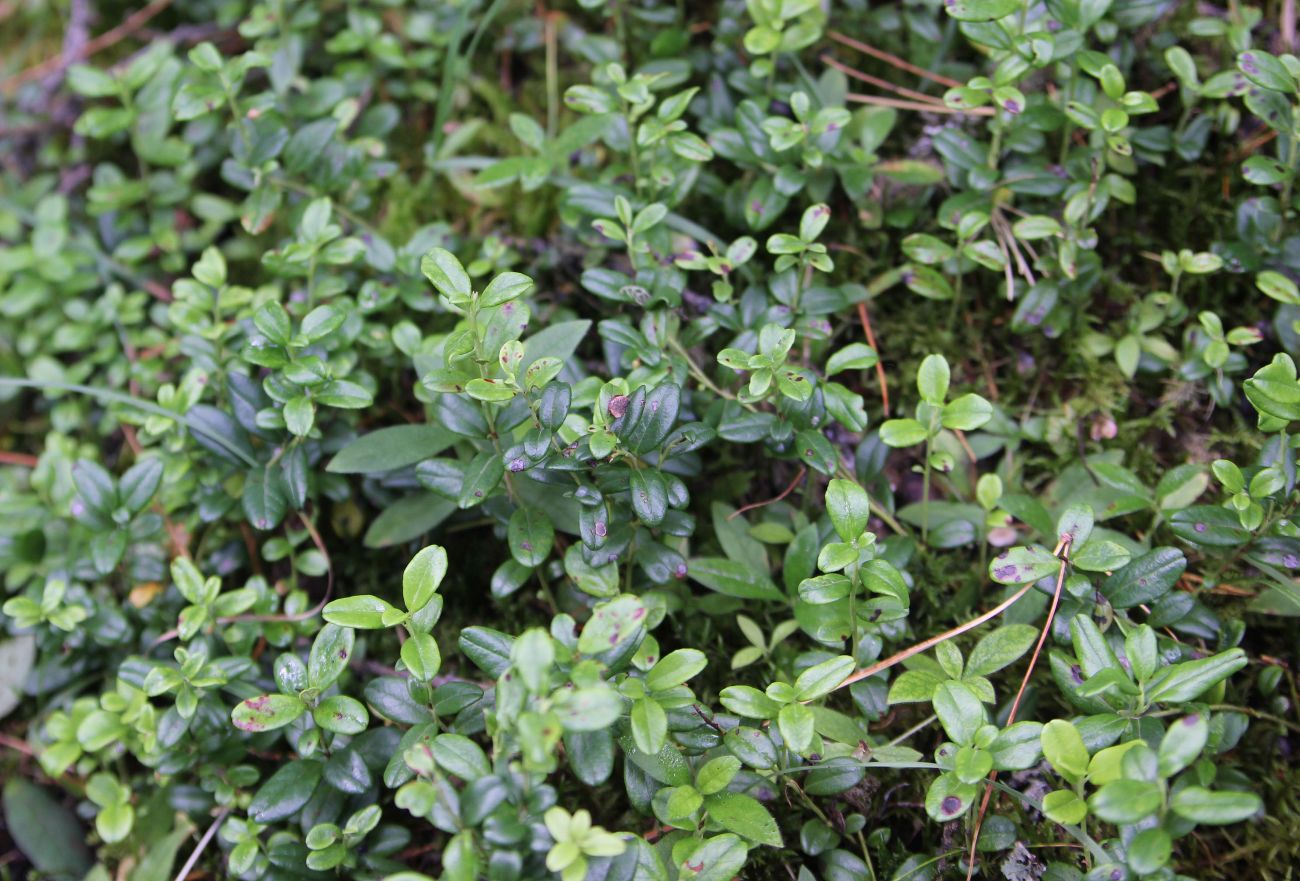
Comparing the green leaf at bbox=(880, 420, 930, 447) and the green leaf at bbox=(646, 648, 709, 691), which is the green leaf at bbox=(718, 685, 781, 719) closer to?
→ the green leaf at bbox=(646, 648, 709, 691)

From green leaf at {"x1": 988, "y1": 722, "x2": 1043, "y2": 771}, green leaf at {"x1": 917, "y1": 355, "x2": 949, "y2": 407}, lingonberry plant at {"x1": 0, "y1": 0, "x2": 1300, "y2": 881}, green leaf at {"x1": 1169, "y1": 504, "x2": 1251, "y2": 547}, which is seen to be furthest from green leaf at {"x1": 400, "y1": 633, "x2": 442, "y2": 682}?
green leaf at {"x1": 1169, "y1": 504, "x2": 1251, "y2": 547}

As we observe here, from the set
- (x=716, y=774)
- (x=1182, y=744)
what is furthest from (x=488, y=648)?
(x=1182, y=744)

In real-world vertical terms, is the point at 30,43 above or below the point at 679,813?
above

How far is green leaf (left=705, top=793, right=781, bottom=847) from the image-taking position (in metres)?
1.72

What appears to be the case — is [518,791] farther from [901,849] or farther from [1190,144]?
[1190,144]

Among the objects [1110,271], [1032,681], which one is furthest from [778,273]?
[1032,681]

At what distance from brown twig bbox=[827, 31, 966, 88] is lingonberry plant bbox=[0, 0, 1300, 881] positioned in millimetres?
38

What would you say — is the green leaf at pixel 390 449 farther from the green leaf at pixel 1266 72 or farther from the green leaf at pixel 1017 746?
the green leaf at pixel 1266 72

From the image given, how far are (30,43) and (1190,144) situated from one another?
152 inches

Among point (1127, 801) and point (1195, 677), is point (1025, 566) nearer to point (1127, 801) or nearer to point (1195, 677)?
point (1195, 677)

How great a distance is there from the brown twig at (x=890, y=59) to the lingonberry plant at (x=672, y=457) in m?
0.04

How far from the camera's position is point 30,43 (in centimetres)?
352

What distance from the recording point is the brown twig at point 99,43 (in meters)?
3.38

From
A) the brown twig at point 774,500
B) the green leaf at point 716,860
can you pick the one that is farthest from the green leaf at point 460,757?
the brown twig at point 774,500
